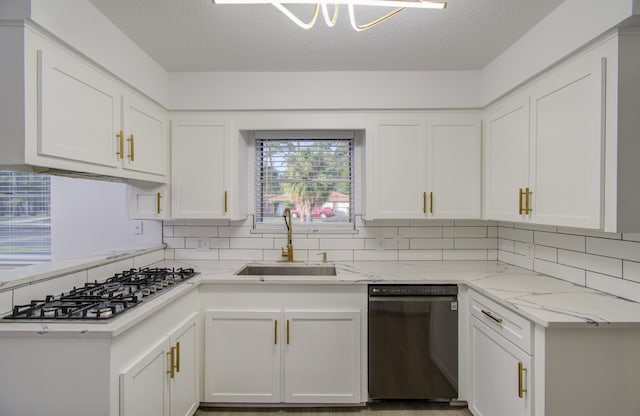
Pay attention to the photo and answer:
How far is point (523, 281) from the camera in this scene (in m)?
2.10

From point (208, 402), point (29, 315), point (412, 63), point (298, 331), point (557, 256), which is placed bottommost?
point (208, 402)

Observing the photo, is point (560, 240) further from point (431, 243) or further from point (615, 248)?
point (431, 243)

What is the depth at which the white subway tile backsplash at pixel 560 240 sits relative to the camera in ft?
6.52

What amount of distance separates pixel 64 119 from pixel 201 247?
154 cm

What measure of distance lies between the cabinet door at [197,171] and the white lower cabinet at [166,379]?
0.87 m

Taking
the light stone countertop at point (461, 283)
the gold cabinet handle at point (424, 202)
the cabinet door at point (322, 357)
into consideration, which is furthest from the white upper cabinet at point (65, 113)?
the gold cabinet handle at point (424, 202)

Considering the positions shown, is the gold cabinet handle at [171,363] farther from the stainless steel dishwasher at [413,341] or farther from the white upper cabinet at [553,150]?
the white upper cabinet at [553,150]

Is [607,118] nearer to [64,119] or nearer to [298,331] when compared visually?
[298,331]

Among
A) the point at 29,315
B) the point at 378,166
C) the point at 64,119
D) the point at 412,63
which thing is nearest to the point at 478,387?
the point at 378,166

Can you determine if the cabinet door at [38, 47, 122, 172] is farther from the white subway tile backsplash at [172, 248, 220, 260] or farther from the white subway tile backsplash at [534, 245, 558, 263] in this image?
the white subway tile backsplash at [534, 245, 558, 263]

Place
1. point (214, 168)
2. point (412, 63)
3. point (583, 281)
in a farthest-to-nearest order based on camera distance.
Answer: point (214, 168)
point (412, 63)
point (583, 281)

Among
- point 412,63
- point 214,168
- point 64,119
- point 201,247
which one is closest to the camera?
point 64,119

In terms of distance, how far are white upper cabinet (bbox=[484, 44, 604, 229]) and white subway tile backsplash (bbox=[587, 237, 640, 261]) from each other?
33 cm

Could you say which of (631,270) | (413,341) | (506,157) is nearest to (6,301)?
(413,341)
